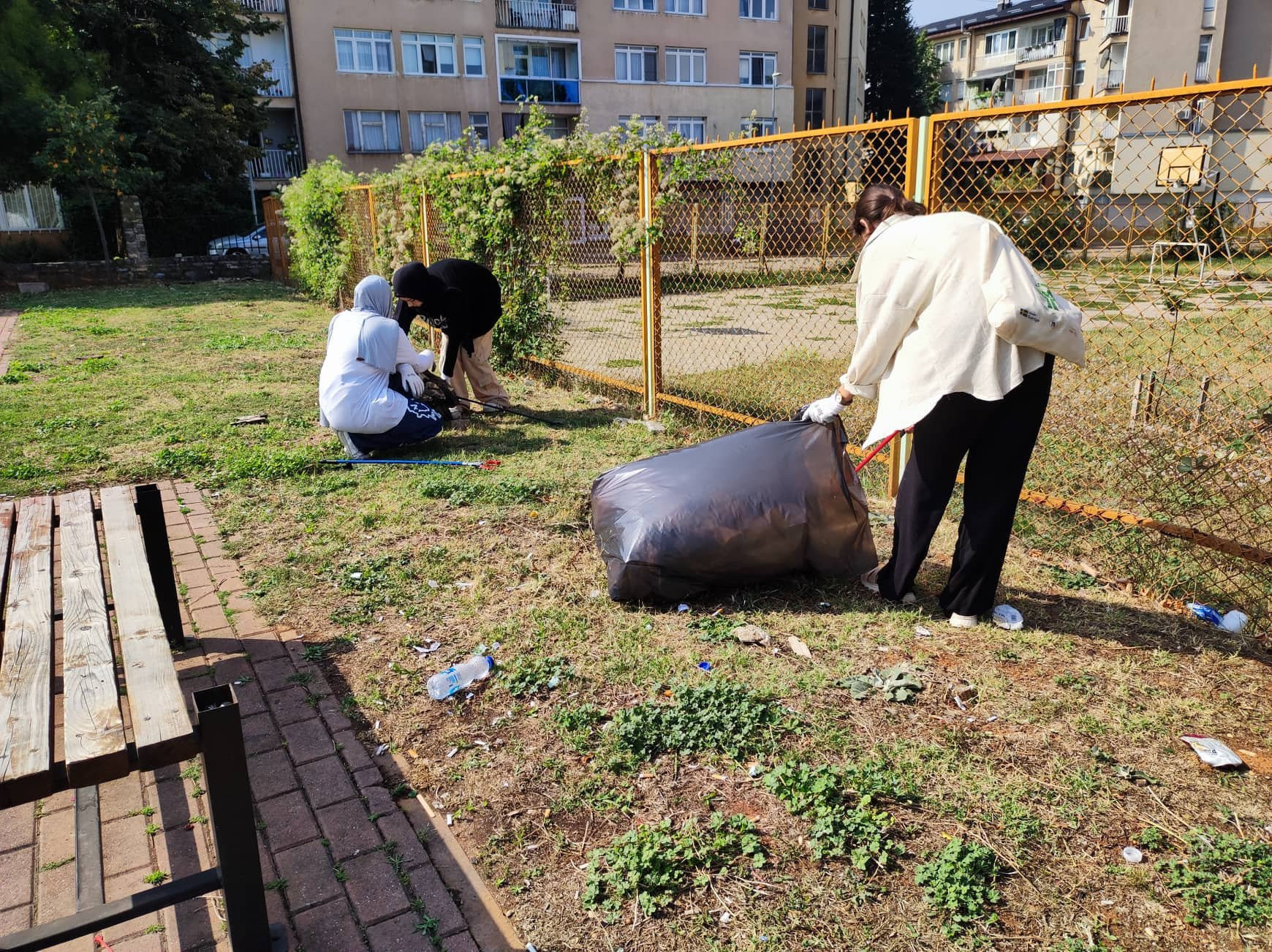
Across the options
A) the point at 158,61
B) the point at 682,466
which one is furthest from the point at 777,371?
the point at 158,61

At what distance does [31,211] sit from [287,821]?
3003 cm

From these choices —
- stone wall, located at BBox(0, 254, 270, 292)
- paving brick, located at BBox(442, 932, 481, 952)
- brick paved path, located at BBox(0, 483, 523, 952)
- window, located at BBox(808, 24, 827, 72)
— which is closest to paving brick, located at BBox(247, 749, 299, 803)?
brick paved path, located at BBox(0, 483, 523, 952)

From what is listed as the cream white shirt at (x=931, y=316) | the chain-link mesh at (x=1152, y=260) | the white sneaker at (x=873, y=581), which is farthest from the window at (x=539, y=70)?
the cream white shirt at (x=931, y=316)

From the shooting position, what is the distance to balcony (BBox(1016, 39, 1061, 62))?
49031 mm

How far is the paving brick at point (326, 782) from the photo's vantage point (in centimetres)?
265

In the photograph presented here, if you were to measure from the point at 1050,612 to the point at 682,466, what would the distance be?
63.9 inches

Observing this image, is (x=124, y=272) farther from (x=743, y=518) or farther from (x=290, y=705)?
(x=743, y=518)

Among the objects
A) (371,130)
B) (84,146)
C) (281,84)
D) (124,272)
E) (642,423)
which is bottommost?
(642,423)

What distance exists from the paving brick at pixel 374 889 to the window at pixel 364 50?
3440cm

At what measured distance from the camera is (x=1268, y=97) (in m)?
3.38

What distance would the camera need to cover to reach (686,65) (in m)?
36.3

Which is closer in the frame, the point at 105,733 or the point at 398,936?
the point at 105,733

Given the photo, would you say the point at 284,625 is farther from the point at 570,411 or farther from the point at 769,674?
the point at 570,411


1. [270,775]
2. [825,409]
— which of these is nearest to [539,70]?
[825,409]
